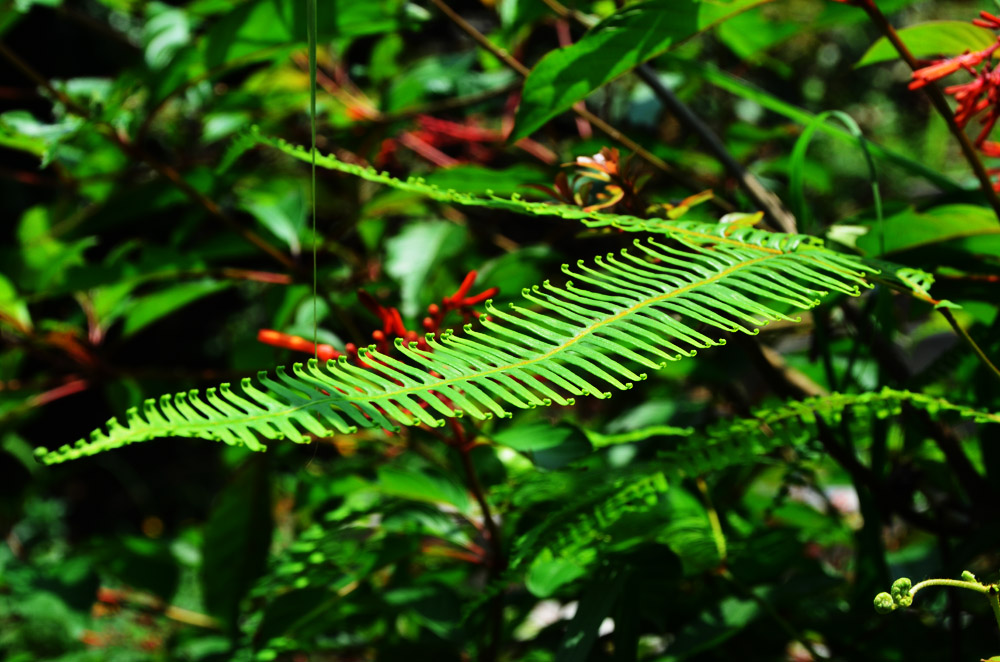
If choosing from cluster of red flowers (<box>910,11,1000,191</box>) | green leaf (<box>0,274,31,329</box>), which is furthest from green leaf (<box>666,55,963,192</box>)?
green leaf (<box>0,274,31,329</box>)

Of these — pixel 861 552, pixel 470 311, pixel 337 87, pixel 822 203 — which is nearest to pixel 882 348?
pixel 861 552

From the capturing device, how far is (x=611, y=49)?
0.61m

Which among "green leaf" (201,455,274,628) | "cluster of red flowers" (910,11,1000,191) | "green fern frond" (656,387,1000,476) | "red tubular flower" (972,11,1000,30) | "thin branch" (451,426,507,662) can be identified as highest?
"red tubular flower" (972,11,1000,30)

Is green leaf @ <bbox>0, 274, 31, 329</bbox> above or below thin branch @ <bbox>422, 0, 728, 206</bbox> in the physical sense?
below

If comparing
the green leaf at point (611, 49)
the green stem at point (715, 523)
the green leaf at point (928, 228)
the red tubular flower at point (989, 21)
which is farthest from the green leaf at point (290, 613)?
the red tubular flower at point (989, 21)

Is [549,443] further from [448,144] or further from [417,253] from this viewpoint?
[448,144]

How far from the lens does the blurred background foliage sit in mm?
677

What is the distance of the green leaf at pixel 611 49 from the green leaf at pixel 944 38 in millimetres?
128

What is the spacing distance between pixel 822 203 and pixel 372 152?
1.79 m

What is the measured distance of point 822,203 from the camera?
2.50 metres

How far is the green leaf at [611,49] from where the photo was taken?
2.00 feet

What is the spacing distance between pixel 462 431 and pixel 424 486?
128 millimetres

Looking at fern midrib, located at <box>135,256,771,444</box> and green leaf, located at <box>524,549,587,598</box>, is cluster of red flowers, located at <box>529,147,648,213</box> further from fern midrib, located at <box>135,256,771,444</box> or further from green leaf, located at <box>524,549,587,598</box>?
green leaf, located at <box>524,549,587,598</box>

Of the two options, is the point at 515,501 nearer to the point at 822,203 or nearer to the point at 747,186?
the point at 747,186
